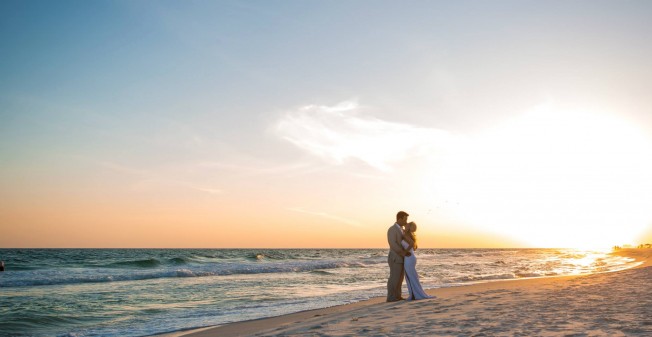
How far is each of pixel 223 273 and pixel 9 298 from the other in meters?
14.3

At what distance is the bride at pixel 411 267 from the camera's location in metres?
11.5

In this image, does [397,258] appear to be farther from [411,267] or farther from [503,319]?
[503,319]

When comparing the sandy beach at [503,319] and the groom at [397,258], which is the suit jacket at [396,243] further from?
the sandy beach at [503,319]

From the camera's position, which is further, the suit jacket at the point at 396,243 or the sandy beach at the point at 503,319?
the suit jacket at the point at 396,243

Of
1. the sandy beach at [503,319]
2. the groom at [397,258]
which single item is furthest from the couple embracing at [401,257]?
the sandy beach at [503,319]

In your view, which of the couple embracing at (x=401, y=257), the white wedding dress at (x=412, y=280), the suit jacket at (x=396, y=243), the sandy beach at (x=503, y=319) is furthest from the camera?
the suit jacket at (x=396, y=243)

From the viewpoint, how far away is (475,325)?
657 centimetres

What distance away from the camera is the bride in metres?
11.5

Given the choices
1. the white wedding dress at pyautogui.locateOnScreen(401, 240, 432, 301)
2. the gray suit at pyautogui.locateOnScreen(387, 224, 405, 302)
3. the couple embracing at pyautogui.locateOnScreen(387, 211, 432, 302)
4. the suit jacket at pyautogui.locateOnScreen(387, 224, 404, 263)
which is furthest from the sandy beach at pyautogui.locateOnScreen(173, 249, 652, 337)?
the suit jacket at pyautogui.locateOnScreen(387, 224, 404, 263)

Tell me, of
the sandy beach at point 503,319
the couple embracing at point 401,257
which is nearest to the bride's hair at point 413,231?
the couple embracing at point 401,257

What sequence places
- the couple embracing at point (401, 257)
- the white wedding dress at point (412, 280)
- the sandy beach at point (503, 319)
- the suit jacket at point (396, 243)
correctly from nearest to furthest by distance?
the sandy beach at point (503, 319) → the white wedding dress at point (412, 280) → the couple embracing at point (401, 257) → the suit jacket at point (396, 243)

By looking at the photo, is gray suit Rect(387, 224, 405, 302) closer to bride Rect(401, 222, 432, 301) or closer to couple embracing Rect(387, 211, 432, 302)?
couple embracing Rect(387, 211, 432, 302)

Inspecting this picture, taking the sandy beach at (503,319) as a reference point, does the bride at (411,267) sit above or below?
above

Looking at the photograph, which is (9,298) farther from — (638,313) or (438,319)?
(638,313)
